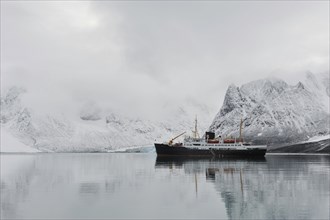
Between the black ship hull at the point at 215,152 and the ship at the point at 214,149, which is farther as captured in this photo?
the ship at the point at 214,149

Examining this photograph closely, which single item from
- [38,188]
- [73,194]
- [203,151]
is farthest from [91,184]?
[203,151]

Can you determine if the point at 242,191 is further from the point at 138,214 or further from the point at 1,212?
the point at 1,212

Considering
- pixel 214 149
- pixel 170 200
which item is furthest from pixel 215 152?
pixel 170 200

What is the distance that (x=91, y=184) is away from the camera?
48156mm

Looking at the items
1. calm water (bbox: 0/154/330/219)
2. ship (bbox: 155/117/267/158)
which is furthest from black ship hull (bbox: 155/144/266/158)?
calm water (bbox: 0/154/330/219)

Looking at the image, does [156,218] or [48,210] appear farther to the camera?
[48,210]

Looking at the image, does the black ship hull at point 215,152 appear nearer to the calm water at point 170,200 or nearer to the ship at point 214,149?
the ship at point 214,149

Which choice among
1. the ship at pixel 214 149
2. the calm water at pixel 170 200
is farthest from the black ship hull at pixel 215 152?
the calm water at pixel 170 200

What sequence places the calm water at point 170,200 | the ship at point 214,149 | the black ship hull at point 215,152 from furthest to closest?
the ship at point 214,149
the black ship hull at point 215,152
the calm water at point 170,200

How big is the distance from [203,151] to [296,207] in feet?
413

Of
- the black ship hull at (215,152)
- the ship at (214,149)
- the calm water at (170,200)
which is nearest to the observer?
the calm water at (170,200)

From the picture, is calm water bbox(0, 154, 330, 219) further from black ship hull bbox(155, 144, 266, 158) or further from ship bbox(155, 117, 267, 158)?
ship bbox(155, 117, 267, 158)

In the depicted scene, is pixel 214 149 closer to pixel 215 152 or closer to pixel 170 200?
pixel 215 152

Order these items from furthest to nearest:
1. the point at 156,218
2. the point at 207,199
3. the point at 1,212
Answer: the point at 207,199, the point at 1,212, the point at 156,218
